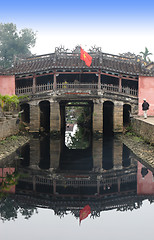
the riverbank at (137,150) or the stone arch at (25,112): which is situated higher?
the stone arch at (25,112)

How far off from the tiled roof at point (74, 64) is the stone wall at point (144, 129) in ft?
16.4

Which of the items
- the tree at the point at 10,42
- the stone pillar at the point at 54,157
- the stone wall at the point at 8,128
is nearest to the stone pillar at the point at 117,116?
the stone pillar at the point at 54,157

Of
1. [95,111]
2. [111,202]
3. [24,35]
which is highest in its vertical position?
[24,35]

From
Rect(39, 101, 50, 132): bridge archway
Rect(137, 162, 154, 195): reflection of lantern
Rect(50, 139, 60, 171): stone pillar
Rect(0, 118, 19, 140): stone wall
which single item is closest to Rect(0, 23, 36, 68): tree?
Rect(39, 101, 50, 132): bridge archway

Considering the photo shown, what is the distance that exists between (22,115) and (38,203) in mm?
18046

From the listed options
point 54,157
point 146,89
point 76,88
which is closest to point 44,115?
point 76,88

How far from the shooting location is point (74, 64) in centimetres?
2372

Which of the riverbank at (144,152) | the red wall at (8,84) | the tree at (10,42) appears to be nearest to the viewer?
the riverbank at (144,152)

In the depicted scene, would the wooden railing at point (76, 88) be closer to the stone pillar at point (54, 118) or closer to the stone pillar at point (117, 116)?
the stone pillar at point (117, 116)

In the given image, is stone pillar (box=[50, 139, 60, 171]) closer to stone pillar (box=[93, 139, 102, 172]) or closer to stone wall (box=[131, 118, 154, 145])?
stone pillar (box=[93, 139, 102, 172])

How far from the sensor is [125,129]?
23891 millimetres

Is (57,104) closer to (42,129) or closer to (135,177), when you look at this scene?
(42,129)

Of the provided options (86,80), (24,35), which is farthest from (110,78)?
(24,35)

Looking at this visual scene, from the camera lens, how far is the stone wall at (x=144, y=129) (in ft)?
50.9
